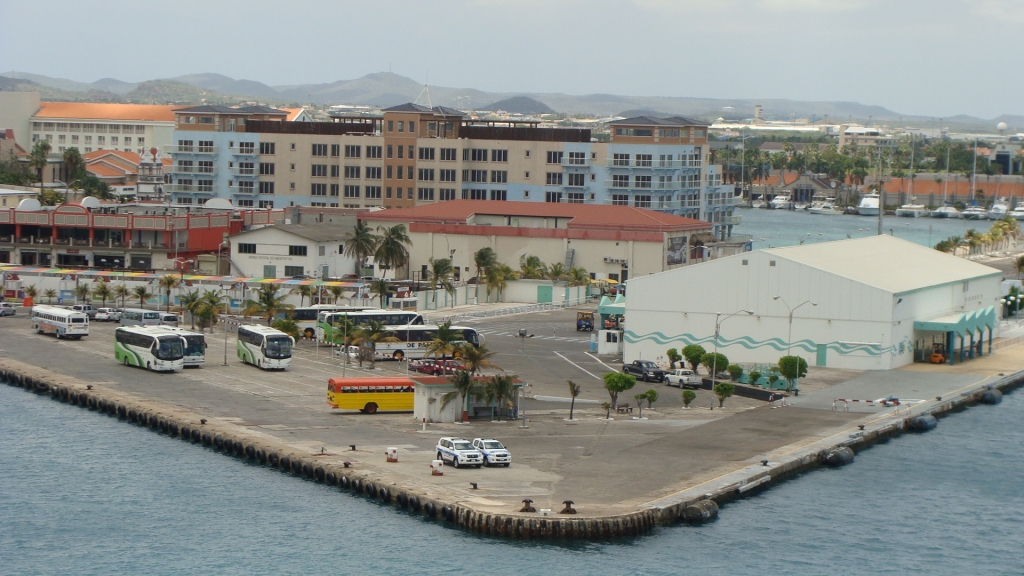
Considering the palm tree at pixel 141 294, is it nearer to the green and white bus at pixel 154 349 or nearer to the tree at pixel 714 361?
the green and white bus at pixel 154 349

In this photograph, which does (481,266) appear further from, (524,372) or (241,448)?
(241,448)

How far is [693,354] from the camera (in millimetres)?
63688

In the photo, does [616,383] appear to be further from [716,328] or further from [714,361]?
[716,328]

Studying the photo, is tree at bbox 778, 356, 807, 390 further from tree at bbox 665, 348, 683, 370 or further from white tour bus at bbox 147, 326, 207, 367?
white tour bus at bbox 147, 326, 207, 367

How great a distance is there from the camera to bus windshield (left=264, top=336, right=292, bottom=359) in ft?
215

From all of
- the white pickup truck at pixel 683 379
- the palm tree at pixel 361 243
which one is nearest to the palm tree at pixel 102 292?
the palm tree at pixel 361 243

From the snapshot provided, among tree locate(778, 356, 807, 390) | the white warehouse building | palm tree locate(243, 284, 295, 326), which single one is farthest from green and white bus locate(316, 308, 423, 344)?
tree locate(778, 356, 807, 390)

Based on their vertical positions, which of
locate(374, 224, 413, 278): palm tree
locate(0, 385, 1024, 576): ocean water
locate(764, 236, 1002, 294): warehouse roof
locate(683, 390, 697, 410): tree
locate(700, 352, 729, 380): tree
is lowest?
locate(0, 385, 1024, 576): ocean water

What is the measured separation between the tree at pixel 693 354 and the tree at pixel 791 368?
13.1 feet

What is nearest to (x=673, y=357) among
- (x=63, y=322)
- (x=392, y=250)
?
(x=63, y=322)

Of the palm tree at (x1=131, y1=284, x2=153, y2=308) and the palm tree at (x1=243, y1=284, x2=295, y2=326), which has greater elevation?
the palm tree at (x1=243, y1=284, x2=295, y2=326)

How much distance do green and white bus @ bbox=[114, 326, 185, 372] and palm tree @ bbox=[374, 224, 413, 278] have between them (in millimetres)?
31606

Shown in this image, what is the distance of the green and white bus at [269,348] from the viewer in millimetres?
65500

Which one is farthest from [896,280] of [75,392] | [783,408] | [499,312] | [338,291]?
[75,392]
